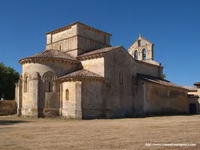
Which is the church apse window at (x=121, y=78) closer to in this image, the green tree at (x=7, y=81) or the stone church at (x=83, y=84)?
the stone church at (x=83, y=84)

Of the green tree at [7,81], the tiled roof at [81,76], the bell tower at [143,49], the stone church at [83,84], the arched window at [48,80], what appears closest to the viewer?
the tiled roof at [81,76]

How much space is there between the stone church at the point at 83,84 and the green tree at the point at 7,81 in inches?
731

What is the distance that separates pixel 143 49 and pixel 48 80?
21.7 meters

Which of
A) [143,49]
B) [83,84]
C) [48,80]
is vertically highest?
[143,49]

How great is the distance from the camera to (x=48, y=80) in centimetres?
2603

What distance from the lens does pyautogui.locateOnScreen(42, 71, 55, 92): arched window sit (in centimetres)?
2591

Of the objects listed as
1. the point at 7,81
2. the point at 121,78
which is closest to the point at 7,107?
the point at 121,78

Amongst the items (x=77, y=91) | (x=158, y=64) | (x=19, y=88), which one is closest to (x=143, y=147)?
(x=77, y=91)

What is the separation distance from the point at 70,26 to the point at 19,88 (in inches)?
413

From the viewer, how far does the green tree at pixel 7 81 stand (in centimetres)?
4706

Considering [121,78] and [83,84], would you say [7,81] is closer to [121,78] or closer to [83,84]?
[121,78]

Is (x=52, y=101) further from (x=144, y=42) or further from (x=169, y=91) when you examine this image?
(x=144, y=42)

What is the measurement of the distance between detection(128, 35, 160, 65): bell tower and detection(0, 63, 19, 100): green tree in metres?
24.2

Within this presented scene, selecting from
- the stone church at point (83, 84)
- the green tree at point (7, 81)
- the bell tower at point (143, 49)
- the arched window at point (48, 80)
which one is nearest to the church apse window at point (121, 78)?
the stone church at point (83, 84)
